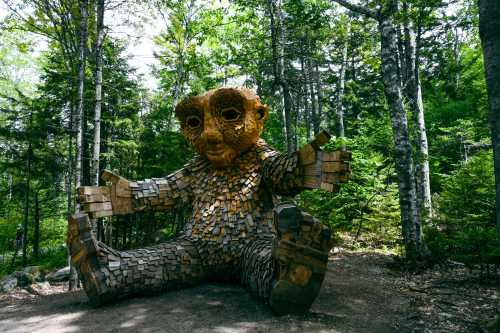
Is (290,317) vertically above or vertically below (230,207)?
below

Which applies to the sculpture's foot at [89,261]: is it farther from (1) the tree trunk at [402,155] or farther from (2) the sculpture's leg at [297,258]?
(1) the tree trunk at [402,155]

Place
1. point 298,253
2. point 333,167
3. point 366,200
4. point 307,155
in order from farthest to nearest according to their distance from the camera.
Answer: point 366,200 → point 307,155 → point 333,167 → point 298,253

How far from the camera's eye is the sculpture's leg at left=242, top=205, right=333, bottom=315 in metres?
2.35

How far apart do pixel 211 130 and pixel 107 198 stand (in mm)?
1293

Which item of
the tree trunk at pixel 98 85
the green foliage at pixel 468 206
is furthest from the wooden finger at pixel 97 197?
the green foliage at pixel 468 206

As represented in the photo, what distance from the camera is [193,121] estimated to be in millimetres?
3719

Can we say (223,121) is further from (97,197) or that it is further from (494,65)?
(494,65)

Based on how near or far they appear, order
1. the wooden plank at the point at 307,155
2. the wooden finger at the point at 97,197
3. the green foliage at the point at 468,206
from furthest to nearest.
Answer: the green foliage at the point at 468,206
the wooden finger at the point at 97,197
the wooden plank at the point at 307,155

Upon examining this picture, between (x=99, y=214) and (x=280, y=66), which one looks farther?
(x=280, y=66)

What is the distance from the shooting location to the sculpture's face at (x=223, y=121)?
3.48 meters

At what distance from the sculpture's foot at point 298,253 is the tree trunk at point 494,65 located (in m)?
1.11

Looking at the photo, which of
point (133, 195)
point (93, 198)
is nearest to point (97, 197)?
point (93, 198)

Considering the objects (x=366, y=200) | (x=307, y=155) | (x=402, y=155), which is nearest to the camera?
(x=307, y=155)

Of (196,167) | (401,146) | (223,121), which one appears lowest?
(196,167)
